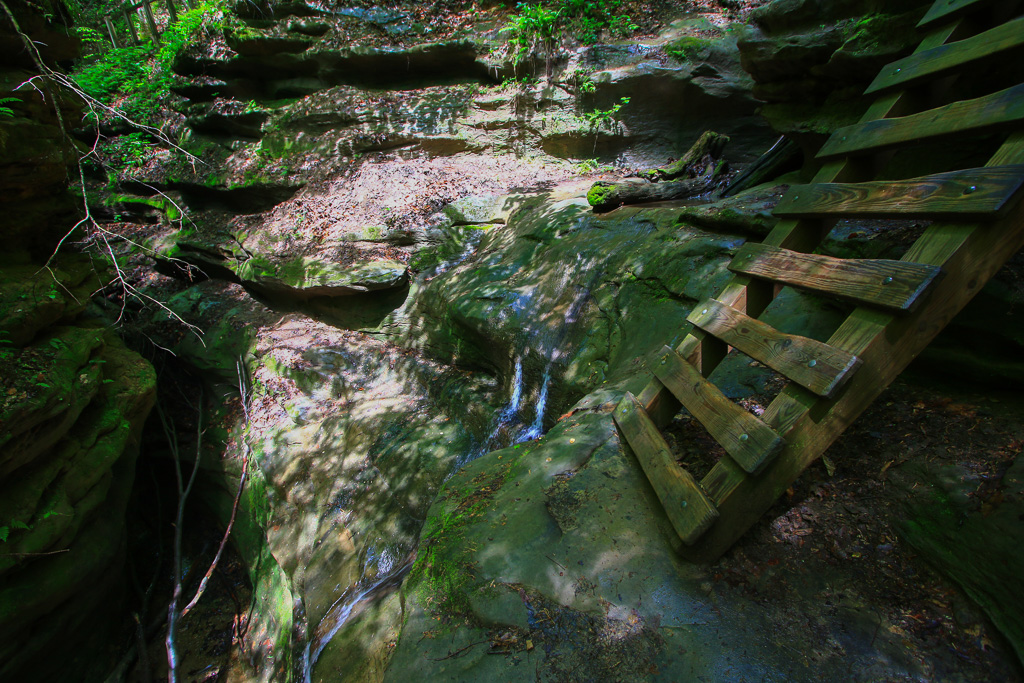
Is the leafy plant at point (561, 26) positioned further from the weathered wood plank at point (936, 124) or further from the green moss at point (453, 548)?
the green moss at point (453, 548)

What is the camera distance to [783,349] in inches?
86.4

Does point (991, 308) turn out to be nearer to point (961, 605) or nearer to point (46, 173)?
point (961, 605)

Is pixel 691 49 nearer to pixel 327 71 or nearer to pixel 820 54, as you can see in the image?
pixel 820 54

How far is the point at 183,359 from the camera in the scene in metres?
7.56

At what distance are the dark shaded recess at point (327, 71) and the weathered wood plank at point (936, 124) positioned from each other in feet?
29.2

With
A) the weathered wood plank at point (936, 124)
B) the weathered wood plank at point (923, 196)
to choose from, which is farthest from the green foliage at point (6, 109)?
the weathered wood plank at point (936, 124)

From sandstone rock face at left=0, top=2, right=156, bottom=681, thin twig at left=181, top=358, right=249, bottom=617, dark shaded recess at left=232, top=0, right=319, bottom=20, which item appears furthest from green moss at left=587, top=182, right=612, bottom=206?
dark shaded recess at left=232, top=0, right=319, bottom=20

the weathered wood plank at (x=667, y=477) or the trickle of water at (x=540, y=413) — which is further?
the trickle of water at (x=540, y=413)

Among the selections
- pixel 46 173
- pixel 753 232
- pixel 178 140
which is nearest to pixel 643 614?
pixel 753 232

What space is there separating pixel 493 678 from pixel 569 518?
0.85m

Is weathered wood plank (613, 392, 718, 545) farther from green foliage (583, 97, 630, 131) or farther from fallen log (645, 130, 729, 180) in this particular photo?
green foliage (583, 97, 630, 131)

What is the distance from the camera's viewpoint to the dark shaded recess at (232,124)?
34.3 ft

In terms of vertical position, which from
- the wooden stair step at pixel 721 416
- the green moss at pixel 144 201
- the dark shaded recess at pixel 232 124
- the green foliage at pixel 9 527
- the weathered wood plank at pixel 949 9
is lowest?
the green foliage at pixel 9 527

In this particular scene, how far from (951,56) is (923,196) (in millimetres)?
1012
